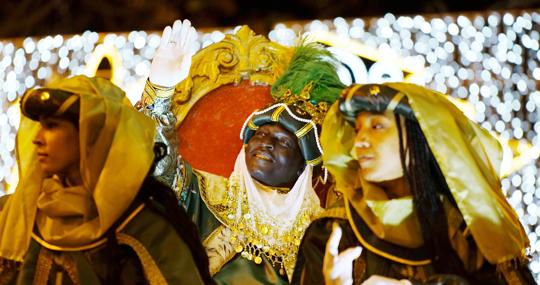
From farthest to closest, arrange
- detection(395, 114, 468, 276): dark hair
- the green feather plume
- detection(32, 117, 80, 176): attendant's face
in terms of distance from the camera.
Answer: the green feather plume, detection(32, 117, 80, 176): attendant's face, detection(395, 114, 468, 276): dark hair

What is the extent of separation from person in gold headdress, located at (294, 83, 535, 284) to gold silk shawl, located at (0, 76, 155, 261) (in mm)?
555

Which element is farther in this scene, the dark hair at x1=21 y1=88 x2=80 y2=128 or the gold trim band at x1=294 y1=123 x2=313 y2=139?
the gold trim band at x1=294 y1=123 x2=313 y2=139

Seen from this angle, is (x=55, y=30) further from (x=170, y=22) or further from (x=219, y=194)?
(x=219, y=194)

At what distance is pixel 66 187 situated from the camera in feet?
10.6

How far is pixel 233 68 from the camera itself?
175 inches

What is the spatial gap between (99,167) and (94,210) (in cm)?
12

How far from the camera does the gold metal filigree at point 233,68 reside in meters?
4.42

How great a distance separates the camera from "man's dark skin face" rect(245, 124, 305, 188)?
13.0 feet

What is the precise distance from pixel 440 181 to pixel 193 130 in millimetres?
1449

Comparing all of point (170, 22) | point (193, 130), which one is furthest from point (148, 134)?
point (170, 22)

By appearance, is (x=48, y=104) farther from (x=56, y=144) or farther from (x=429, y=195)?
(x=429, y=195)

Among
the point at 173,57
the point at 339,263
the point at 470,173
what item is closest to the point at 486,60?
the point at 173,57

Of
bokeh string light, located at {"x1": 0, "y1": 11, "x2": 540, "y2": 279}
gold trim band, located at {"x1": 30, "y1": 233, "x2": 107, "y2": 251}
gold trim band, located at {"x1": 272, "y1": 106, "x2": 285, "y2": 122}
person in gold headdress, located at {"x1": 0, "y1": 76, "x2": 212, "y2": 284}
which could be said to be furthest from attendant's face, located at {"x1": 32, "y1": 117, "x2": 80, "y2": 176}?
bokeh string light, located at {"x1": 0, "y1": 11, "x2": 540, "y2": 279}

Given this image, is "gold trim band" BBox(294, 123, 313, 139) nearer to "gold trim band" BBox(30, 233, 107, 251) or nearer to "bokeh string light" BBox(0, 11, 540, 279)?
"bokeh string light" BBox(0, 11, 540, 279)
